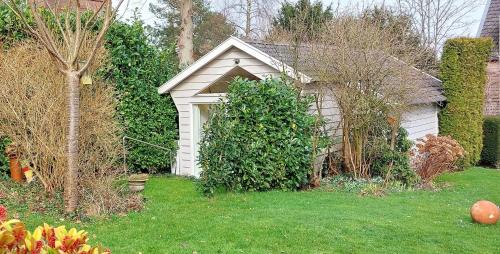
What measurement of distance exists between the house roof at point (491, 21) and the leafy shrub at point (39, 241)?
1945 cm

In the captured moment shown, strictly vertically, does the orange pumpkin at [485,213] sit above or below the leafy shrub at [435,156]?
below

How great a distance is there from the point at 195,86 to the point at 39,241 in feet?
31.7

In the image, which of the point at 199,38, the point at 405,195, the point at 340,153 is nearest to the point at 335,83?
the point at 340,153

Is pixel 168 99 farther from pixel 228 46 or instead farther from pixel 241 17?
pixel 241 17

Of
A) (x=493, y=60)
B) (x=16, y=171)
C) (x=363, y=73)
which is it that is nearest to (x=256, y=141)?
(x=363, y=73)

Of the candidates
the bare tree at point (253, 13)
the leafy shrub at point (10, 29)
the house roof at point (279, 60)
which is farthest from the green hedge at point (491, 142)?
the leafy shrub at point (10, 29)

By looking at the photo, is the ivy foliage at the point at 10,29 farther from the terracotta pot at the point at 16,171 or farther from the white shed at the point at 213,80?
the white shed at the point at 213,80

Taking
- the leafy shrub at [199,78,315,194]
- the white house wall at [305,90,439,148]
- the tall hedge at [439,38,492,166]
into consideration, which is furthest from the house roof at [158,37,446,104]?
the tall hedge at [439,38,492,166]

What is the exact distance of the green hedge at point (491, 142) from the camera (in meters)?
15.4

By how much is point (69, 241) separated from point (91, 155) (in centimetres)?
584

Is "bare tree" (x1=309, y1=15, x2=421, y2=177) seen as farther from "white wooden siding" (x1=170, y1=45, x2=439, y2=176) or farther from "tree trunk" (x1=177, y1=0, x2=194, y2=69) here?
"tree trunk" (x1=177, y1=0, x2=194, y2=69)

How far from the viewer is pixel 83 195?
24.7ft

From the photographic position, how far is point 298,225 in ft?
21.7

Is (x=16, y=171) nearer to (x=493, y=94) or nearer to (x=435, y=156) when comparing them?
(x=435, y=156)
